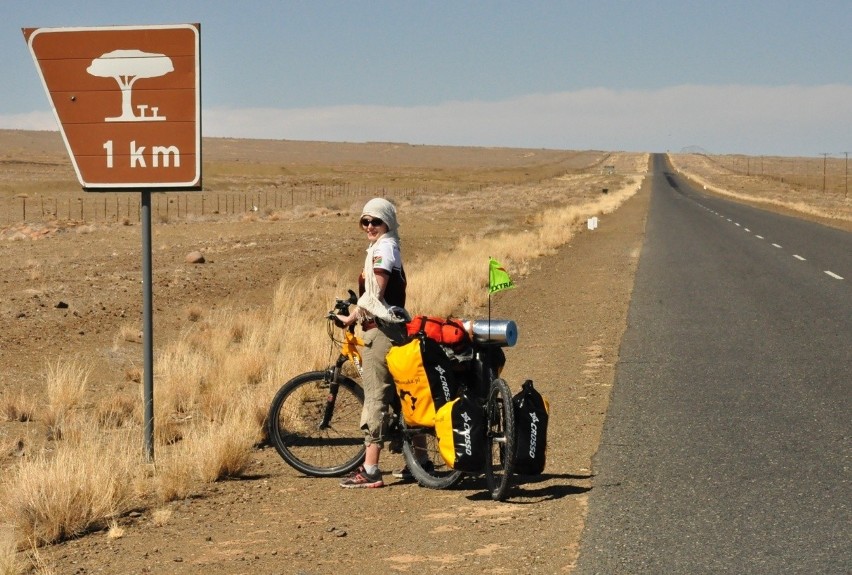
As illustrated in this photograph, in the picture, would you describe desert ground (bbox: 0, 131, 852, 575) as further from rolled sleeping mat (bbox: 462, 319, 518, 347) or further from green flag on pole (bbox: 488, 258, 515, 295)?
green flag on pole (bbox: 488, 258, 515, 295)

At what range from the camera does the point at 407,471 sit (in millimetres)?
7051

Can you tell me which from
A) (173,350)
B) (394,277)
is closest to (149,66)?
(394,277)

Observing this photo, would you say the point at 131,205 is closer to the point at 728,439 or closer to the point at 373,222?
the point at 728,439

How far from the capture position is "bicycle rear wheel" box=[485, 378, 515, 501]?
6.03 meters

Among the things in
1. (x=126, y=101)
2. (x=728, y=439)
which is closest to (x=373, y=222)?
(x=126, y=101)

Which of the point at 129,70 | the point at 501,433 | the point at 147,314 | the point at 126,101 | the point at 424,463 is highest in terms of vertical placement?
the point at 129,70

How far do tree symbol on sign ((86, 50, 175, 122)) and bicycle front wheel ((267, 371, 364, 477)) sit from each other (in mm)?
1987

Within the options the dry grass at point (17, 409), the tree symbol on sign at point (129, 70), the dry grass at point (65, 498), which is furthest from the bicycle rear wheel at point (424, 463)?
the dry grass at point (17, 409)

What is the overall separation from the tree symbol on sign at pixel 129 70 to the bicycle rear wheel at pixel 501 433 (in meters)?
2.75

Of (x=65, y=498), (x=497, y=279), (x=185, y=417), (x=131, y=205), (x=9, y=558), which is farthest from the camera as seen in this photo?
(x=131, y=205)

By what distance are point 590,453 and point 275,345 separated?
6052mm

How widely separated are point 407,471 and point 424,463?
27cm

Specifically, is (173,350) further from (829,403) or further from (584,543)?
(584,543)

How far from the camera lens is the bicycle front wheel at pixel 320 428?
7.08 metres
